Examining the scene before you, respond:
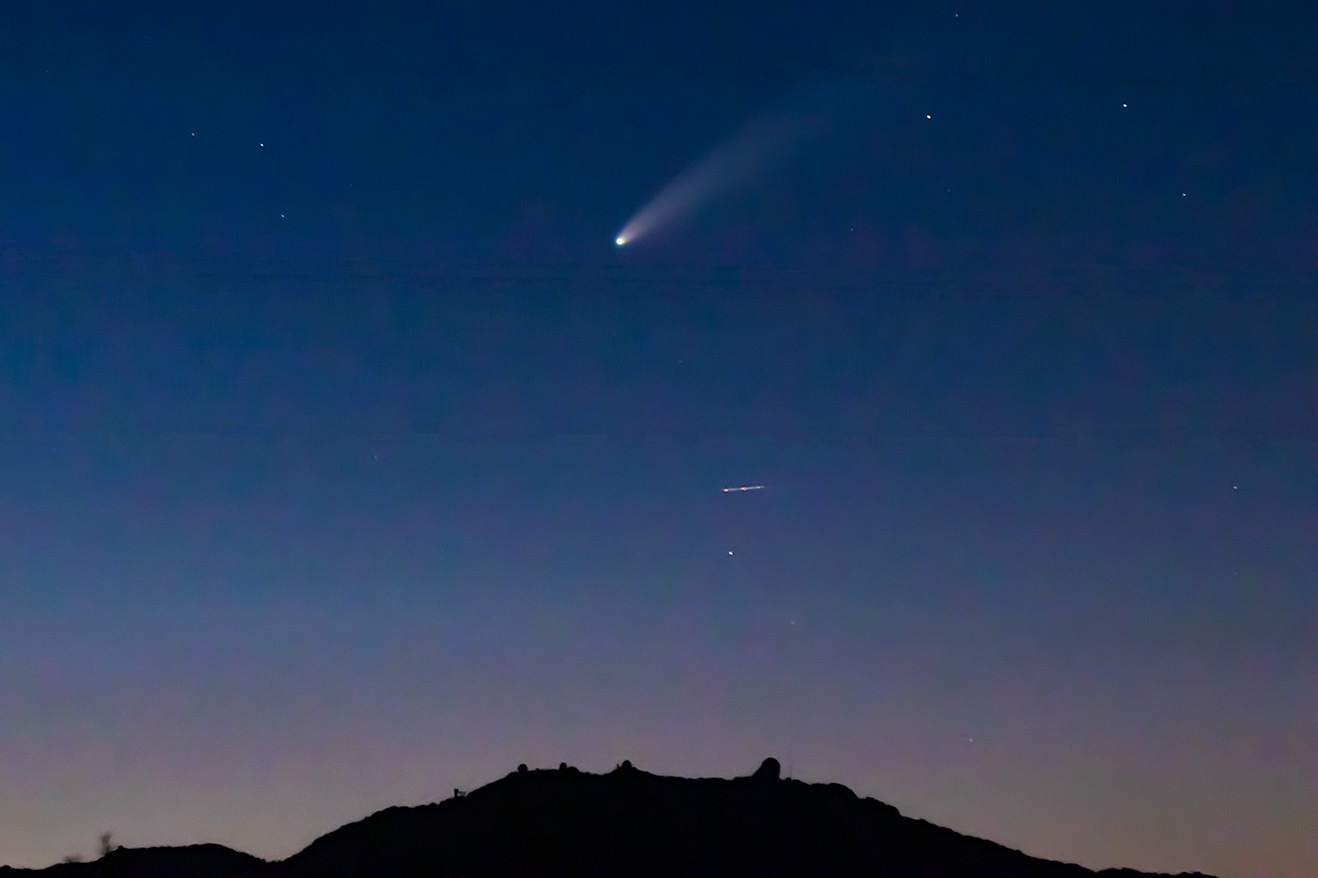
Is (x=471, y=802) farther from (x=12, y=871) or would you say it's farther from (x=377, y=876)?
(x=12, y=871)

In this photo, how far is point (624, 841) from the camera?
247 ft

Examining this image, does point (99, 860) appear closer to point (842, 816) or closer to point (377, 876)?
point (377, 876)

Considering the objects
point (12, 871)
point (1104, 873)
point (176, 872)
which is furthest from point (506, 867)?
point (1104, 873)

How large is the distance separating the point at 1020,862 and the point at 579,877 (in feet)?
69.3

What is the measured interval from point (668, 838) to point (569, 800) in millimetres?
4813

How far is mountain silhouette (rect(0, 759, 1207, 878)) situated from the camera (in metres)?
74.9

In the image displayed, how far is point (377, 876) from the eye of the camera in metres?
75.5

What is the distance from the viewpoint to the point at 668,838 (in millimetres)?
75562

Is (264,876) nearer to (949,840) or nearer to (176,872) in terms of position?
(176,872)

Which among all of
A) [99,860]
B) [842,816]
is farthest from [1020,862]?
[99,860]

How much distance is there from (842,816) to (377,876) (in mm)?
21315

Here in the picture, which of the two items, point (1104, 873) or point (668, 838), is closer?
point (668, 838)

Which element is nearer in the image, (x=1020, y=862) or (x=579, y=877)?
(x=579, y=877)

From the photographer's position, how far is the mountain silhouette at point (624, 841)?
74.9 meters
